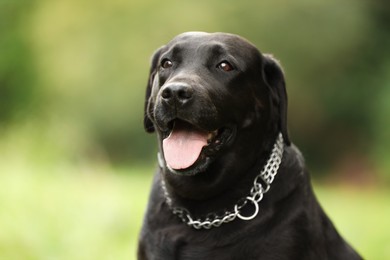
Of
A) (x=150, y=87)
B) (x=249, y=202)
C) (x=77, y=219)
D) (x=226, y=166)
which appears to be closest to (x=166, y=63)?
(x=150, y=87)

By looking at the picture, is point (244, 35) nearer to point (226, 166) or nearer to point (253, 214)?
point (226, 166)

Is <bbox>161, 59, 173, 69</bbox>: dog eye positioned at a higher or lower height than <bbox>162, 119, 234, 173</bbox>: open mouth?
higher

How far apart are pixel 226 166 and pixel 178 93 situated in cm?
56

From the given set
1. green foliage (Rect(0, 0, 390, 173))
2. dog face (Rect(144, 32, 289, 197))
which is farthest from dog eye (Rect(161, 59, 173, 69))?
green foliage (Rect(0, 0, 390, 173))

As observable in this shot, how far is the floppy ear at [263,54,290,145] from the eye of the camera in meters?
4.36

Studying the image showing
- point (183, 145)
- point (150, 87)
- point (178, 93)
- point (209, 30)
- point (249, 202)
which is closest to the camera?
point (178, 93)

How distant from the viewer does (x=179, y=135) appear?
4137 mm

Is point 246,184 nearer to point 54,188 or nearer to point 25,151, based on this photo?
point 54,188

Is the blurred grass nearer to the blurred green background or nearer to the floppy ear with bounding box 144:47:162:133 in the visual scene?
the floppy ear with bounding box 144:47:162:133

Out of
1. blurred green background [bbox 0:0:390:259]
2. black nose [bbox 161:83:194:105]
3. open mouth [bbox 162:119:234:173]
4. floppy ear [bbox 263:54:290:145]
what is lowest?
blurred green background [bbox 0:0:390:259]

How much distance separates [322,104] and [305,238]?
14.6 metres

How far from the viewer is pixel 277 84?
14.6 feet

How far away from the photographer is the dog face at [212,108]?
4.01 meters

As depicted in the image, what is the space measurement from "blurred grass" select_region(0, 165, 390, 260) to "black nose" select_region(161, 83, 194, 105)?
2451mm
